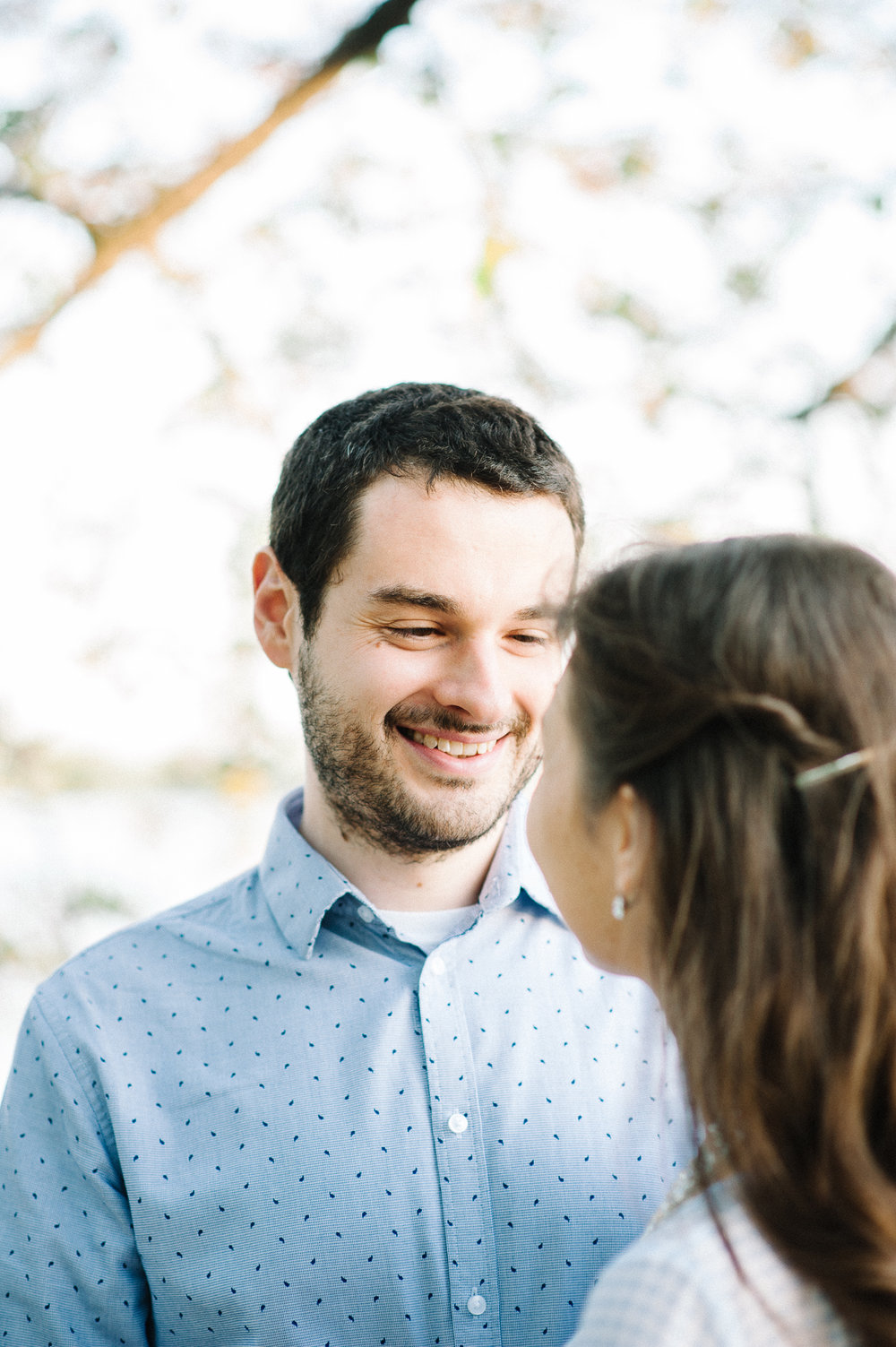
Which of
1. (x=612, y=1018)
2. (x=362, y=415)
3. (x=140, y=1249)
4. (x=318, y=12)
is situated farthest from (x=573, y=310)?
(x=140, y=1249)

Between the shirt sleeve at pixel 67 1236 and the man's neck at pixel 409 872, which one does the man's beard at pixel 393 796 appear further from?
the shirt sleeve at pixel 67 1236

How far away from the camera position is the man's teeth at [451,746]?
1635 mm

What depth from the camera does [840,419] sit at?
9.85ft

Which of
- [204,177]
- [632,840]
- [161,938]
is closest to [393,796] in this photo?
[161,938]

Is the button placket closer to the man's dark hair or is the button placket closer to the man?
the man

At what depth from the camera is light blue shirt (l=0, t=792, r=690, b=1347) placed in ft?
4.36

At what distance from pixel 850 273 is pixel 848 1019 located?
8.34 feet

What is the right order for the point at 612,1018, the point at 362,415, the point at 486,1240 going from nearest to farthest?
1. the point at 486,1240
2. the point at 612,1018
3. the point at 362,415

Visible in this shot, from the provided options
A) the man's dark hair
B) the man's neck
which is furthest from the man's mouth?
the man's dark hair

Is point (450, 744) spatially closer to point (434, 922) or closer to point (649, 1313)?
point (434, 922)

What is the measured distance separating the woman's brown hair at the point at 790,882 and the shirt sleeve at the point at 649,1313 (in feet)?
0.28

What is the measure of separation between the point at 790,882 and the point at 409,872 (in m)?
0.84

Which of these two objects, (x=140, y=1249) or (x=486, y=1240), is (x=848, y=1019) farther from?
(x=140, y=1249)

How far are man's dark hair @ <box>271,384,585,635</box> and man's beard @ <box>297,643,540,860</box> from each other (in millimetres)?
212
